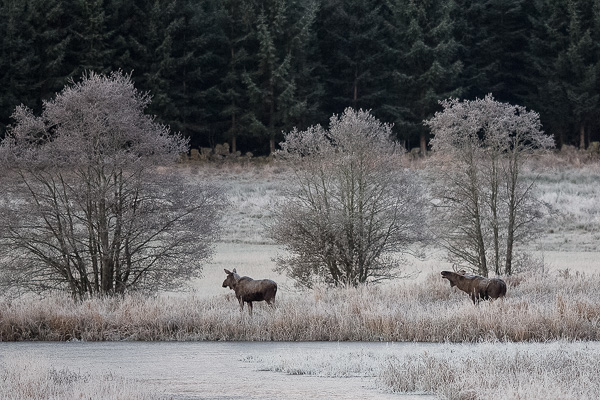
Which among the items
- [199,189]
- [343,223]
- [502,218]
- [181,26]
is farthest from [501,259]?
[181,26]

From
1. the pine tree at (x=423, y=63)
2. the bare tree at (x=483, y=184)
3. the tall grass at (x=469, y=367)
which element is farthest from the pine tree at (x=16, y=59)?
the tall grass at (x=469, y=367)

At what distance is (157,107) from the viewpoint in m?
63.2

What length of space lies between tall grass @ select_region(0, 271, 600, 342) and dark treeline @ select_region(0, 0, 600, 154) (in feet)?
134

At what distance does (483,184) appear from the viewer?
3166 centimetres

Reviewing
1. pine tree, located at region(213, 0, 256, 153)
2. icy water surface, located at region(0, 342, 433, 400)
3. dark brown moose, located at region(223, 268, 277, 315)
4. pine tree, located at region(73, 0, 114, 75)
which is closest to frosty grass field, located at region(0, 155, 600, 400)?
dark brown moose, located at region(223, 268, 277, 315)

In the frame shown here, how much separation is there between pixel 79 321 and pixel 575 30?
55.5 meters

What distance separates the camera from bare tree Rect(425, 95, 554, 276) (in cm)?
3112

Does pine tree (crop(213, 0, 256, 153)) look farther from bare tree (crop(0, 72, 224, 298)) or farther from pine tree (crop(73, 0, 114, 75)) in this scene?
bare tree (crop(0, 72, 224, 298))

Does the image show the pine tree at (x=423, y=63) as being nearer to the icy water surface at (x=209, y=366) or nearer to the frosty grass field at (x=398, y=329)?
the frosty grass field at (x=398, y=329)

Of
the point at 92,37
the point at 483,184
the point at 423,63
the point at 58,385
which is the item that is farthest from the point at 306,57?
the point at 58,385

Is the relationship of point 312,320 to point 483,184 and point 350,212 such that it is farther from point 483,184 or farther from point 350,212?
point 483,184

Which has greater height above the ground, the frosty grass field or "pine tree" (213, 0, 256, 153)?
Answer: "pine tree" (213, 0, 256, 153)

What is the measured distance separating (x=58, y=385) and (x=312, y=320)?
23.2 ft

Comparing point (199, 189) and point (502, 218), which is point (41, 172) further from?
point (502, 218)
